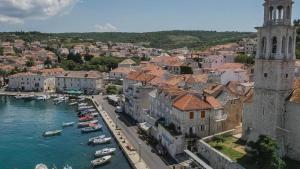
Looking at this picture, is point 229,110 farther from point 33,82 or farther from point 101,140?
point 33,82

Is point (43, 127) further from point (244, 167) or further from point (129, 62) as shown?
point (129, 62)

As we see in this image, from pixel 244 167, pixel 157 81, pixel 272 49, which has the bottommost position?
pixel 244 167

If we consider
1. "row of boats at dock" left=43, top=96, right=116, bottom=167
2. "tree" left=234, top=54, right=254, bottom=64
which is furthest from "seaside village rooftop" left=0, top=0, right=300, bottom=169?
"tree" left=234, top=54, right=254, bottom=64

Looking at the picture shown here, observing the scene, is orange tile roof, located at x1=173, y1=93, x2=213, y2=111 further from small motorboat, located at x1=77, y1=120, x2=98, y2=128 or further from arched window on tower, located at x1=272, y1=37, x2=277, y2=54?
small motorboat, located at x1=77, y1=120, x2=98, y2=128

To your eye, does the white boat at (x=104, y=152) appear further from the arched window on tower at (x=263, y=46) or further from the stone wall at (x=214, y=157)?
the arched window on tower at (x=263, y=46)

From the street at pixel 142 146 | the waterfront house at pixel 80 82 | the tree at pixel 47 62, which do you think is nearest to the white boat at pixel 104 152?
the street at pixel 142 146

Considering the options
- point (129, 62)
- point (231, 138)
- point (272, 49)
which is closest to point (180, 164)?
point (231, 138)

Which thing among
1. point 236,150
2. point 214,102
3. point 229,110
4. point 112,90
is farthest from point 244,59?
point 236,150

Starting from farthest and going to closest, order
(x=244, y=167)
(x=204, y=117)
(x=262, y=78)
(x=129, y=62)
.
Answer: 1. (x=129, y=62)
2. (x=204, y=117)
3. (x=262, y=78)
4. (x=244, y=167)
